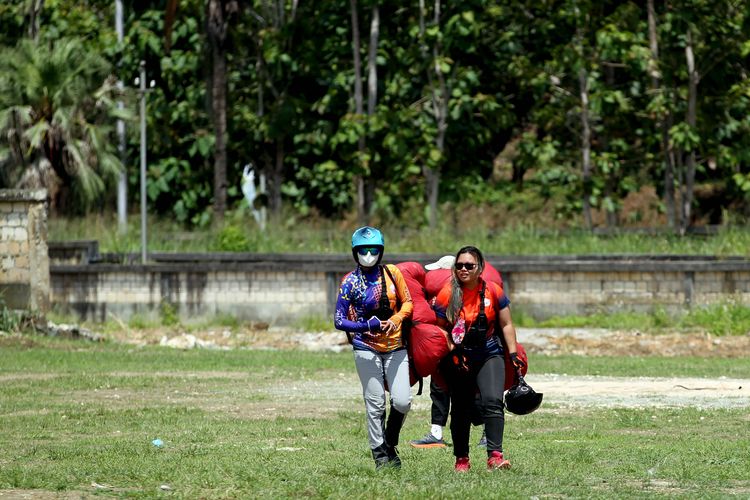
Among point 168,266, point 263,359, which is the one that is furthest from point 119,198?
point 263,359

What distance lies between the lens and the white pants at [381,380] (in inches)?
454

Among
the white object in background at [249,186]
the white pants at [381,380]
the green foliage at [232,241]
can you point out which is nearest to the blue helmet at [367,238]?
the white pants at [381,380]

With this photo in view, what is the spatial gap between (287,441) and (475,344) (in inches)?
134

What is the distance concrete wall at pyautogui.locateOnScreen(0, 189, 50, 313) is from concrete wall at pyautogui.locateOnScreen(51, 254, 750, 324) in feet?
14.3

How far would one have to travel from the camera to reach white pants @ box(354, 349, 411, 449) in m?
11.5

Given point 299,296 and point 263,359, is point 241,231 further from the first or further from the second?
point 263,359

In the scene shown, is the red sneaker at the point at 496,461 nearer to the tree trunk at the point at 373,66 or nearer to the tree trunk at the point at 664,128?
the tree trunk at the point at 664,128

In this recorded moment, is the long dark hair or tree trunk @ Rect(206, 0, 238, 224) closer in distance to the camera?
the long dark hair

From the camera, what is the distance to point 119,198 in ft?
139

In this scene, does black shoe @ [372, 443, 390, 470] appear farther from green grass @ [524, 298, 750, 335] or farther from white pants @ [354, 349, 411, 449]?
green grass @ [524, 298, 750, 335]

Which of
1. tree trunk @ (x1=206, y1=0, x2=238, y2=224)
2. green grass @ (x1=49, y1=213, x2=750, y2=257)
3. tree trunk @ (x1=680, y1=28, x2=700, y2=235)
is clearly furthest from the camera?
tree trunk @ (x1=206, y1=0, x2=238, y2=224)

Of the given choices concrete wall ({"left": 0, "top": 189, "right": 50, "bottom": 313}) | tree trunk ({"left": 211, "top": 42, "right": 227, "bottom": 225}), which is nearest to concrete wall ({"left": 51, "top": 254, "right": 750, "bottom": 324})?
concrete wall ({"left": 0, "top": 189, "right": 50, "bottom": 313})

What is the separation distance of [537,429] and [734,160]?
2475 centimetres

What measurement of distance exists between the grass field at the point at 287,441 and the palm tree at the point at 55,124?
55.3ft
